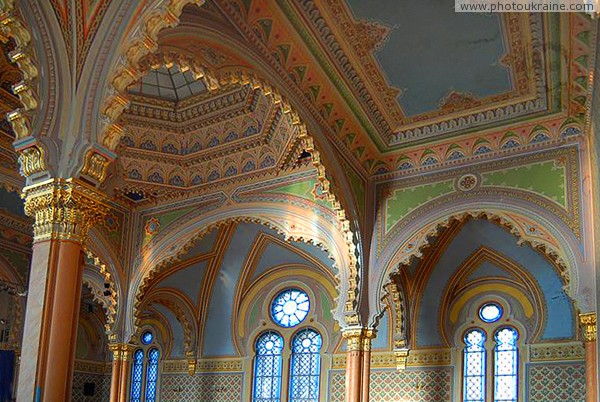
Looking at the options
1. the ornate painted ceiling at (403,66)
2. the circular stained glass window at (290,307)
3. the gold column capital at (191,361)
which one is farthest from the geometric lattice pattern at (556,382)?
the gold column capital at (191,361)

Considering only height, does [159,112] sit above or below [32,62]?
above

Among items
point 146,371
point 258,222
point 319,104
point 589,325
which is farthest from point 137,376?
point 589,325

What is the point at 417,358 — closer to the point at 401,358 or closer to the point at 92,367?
the point at 401,358

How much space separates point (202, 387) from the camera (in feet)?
58.7

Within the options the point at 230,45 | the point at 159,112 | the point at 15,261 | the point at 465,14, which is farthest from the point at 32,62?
the point at 15,261

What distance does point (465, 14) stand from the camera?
955cm

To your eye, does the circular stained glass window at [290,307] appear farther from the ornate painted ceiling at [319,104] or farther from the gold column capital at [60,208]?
the gold column capital at [60,208]

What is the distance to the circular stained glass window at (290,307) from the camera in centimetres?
1739

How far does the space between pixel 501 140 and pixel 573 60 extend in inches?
88.4

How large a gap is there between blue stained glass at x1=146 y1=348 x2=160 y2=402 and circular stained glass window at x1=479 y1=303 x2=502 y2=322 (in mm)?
8563

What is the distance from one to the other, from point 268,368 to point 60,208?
37.3ft

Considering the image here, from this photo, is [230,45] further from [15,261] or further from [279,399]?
[279,399]

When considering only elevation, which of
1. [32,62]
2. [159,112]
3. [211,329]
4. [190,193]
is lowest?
[211,329]

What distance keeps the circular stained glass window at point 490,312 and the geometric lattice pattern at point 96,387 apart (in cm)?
1059
